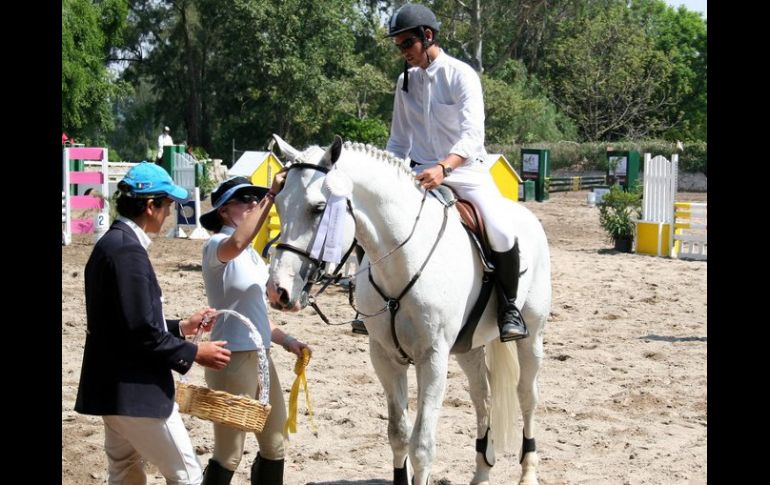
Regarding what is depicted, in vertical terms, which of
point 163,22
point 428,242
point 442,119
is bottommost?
point 428,242

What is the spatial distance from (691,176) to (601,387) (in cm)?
3403

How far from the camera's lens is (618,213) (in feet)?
55.5

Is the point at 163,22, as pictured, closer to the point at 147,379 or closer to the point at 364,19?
the point at 364,19

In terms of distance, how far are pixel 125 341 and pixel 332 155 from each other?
4.18 ft

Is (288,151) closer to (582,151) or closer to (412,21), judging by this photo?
(412,21)

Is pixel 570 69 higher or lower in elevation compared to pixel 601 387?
higher

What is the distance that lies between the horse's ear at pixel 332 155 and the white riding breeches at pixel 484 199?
108cm

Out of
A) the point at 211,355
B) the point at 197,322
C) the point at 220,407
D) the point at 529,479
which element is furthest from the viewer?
the point at 529,479

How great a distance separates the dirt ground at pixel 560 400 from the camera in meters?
5.79

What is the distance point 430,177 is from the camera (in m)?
4.85

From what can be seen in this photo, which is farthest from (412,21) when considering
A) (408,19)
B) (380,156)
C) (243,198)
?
(243,198)

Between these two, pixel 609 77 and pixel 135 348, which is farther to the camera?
pixel 609 77

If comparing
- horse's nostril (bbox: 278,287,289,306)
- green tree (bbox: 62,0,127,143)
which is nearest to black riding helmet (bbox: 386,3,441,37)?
horse's nostril (bbox: 278,287,289,306)
